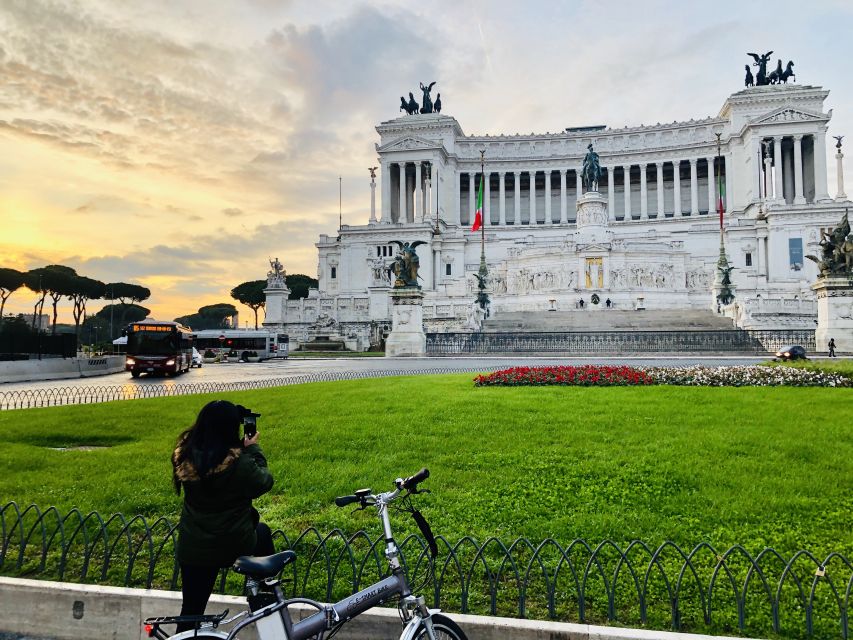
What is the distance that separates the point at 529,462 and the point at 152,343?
2879 cm

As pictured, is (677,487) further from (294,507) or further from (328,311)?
(328,311)

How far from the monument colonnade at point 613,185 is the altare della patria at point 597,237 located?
292 mm

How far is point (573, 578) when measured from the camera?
6023 mm

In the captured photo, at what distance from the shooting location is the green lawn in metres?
7.34

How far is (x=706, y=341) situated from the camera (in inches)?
1543

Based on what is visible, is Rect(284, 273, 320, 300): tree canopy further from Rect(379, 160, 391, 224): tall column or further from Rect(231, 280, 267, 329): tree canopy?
Rect(379, 160, 391, 224): tall column

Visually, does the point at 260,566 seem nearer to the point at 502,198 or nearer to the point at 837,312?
the point at 837,312

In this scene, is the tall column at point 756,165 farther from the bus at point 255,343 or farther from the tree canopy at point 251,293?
the tree canopy at point 251,293

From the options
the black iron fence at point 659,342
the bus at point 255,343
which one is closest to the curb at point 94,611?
the black iron fence at point 659,342

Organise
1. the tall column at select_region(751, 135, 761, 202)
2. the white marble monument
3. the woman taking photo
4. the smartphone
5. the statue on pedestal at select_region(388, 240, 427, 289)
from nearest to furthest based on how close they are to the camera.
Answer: the woman taking photo, the smartphone, the statue on pedestal at select_region(388, 240, 427, 289), the white marble monument, the tall column at select_region(751, 135, 761, 202)

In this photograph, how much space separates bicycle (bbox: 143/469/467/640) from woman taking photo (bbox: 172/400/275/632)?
382 millimetres

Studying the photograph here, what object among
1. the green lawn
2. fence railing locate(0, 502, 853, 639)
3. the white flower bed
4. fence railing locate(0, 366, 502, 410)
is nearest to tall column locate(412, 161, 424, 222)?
fence railing locate(0, 366, 502, 410)

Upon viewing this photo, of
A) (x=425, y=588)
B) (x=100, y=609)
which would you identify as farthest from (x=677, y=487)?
(x=100, y=609)

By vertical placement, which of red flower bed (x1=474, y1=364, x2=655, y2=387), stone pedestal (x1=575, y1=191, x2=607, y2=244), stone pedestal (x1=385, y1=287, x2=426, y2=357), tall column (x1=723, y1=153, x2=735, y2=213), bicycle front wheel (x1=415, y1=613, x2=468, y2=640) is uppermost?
tall column (x1=723, y1=153, x2=735, y2=213)
